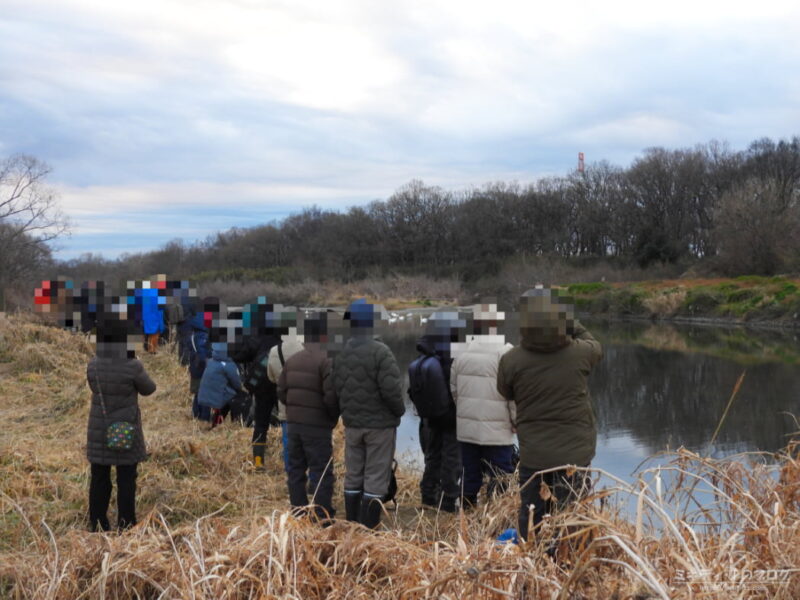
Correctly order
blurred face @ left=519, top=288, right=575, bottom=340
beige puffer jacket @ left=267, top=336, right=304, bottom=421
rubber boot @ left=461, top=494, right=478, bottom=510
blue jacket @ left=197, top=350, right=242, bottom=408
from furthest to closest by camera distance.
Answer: blue jacket @ left=197, top=350, right=242, bottom=408
beige puffer jacket @ left=267, top=336, right=304, bottom=421
rubber boot @ left=461, top=494, right=478, bottom=510
blurred face @ left=519, top=288, right=575, bottom=340

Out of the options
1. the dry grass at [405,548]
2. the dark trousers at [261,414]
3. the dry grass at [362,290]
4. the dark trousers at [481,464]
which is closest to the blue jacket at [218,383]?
the dark trousers at [261,414]

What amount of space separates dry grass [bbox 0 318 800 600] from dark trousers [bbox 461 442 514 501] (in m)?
0.31

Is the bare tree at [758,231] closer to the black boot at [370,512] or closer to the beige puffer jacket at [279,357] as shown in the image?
the beige puffer jacket at [279,357]

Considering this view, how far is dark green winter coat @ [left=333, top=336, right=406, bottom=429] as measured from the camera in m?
4.52

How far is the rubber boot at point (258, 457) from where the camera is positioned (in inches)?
252

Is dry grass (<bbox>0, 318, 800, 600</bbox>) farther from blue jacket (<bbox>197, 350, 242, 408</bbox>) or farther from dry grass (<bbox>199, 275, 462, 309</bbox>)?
dry grass (<bbox>199, 275, 462, 309</bbox>)

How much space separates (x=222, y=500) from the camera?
5496mm

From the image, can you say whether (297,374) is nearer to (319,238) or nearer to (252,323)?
(252,323)

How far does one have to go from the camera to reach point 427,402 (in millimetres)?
5004

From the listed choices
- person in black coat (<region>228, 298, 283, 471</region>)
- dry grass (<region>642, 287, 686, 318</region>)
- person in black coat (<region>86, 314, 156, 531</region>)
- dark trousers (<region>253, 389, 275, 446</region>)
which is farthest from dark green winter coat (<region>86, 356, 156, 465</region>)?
dry grass (<region>642, 287, 686, 318</region>)

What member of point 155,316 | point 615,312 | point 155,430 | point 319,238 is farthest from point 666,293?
point 319,238

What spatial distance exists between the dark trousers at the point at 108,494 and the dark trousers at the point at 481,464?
217 centimetres

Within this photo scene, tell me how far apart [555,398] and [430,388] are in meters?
1.38

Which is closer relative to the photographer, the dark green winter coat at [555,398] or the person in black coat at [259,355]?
the dark green winter coat at [555,398]
